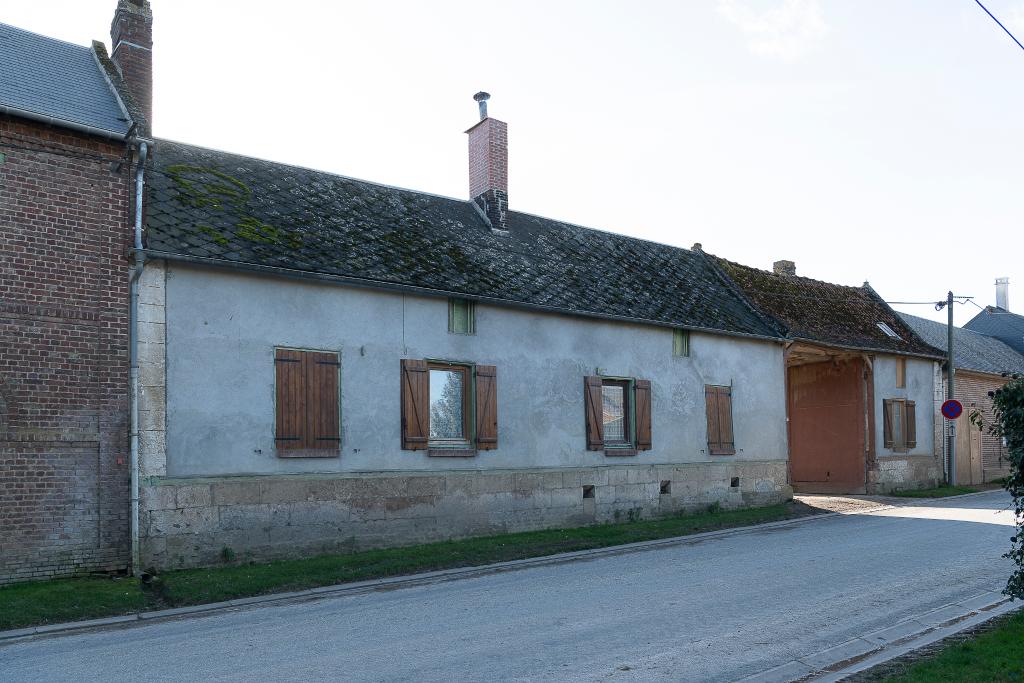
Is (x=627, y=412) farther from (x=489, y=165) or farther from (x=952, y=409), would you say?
(x=952, y=409)

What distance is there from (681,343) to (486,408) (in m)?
5.54

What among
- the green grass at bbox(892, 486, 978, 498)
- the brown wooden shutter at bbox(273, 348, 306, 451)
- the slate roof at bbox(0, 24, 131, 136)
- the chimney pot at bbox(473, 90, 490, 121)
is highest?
the chimney pot at bbox(473, 90, 490, 121)

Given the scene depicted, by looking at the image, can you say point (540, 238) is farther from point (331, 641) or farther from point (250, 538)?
point (331, 641)

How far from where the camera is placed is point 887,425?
23562 millimetres

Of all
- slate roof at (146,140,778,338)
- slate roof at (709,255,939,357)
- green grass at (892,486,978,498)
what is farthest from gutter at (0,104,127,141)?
green grass at (892,486,978,498)

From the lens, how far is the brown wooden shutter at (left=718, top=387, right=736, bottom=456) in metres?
18.9

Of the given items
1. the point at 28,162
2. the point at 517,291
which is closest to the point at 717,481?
the point at 517,291

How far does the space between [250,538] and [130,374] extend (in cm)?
273

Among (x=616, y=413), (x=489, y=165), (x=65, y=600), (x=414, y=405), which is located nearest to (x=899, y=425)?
(x=616, y=413)

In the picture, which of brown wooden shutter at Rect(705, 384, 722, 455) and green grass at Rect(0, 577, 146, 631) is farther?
brown wooden shutter at Rect(705, 384, 722, 455)

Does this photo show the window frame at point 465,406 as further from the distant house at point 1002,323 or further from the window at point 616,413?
the distant house at point 1002,323

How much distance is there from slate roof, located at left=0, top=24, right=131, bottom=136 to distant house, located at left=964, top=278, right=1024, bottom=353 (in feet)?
115

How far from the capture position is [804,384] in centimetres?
2505

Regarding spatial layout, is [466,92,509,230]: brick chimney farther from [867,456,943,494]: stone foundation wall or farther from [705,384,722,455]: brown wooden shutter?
[867,456,943,494]: stone foundation wall
